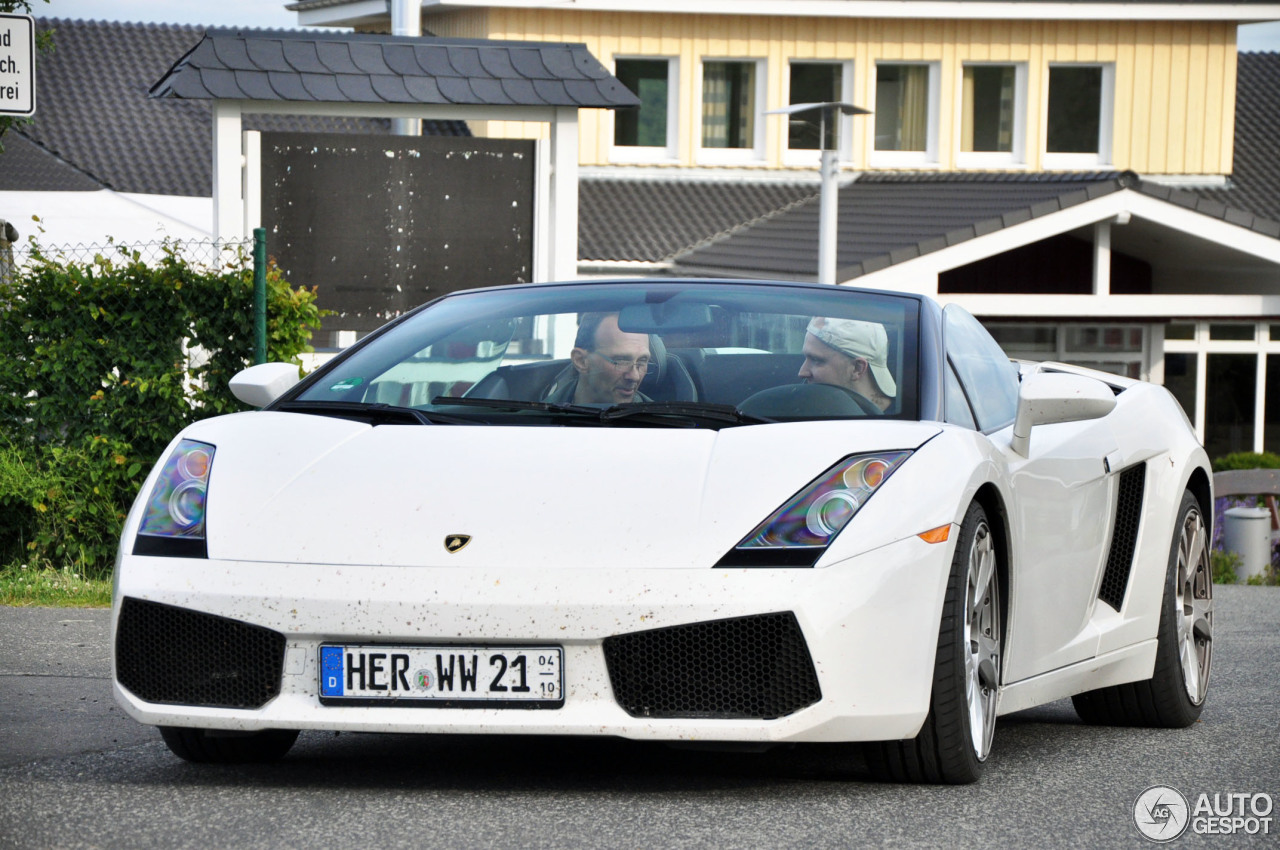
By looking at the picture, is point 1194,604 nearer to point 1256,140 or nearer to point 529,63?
point 529,63

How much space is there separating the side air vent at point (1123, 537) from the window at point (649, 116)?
24.9 m

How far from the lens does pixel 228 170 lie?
1152 centimetres

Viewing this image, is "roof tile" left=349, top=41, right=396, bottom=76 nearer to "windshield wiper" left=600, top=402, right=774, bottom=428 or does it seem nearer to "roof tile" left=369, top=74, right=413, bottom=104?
"roof tile" left=369, top=74, right=413, bottom=104

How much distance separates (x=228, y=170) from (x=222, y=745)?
7.18 m

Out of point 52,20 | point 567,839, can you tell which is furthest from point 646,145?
point 567,839

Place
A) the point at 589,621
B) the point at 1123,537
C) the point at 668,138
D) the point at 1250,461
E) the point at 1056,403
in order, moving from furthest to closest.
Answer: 1. the point at 668,138
2. the point at 1250,461
3. the point at 1123,537
4. the point at 1056,403
5. the point at 589,621

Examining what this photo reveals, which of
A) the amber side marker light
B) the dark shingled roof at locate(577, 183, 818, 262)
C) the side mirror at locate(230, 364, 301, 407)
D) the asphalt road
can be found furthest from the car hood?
the dark shingled roof at locate(577, 183, 818, 262)

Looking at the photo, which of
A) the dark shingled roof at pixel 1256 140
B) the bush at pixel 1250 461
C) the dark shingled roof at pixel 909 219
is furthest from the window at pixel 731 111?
the bush at pixel 1250 461

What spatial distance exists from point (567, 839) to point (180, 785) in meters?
1.08

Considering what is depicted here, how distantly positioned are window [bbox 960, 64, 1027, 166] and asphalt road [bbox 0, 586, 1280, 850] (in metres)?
26.0

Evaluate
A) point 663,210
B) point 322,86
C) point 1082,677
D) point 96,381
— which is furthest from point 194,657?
point 663,210

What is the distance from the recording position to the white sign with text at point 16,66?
7.32 m

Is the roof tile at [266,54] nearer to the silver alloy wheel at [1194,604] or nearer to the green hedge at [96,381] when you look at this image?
the green hedge at [96,381]

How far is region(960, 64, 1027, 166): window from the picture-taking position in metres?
31.2
